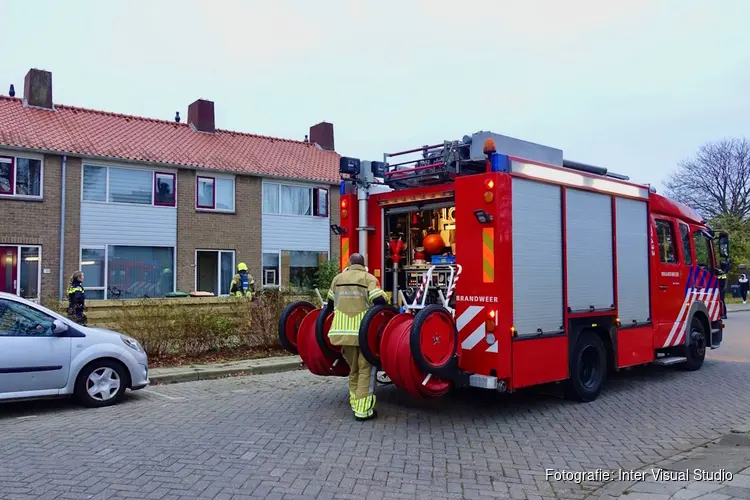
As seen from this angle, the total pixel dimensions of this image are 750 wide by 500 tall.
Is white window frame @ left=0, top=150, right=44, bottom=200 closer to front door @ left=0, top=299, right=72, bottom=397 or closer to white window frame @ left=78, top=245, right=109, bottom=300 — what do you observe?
white window frame @ left=78, top=245, right=109, bottom=300

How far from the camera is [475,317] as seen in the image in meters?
6.49

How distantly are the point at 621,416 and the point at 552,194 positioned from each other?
2.61m

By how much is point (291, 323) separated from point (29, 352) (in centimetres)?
299

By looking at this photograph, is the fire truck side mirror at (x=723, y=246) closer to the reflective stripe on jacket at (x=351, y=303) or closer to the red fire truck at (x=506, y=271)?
the red fire truck at (x=506, y=271)

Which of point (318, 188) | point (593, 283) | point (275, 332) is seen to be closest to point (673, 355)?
point (593, 283)

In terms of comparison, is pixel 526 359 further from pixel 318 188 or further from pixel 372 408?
pixel 318 188

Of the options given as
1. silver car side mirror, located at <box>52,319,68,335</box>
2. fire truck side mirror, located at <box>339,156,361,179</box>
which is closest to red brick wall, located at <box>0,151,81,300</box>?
silver car side mirror, located at <box>52,319,68,335</box>

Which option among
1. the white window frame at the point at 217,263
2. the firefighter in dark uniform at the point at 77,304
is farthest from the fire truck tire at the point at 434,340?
the white window frame at the point at 217,263

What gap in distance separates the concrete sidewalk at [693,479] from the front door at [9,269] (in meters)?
18.3

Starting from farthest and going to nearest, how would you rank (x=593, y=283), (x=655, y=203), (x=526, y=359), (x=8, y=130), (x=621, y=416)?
1. (x=8, y=130)
2. (x=655, y=203)
3. (x=593, y=283)
4. (x=621, y=416)
5. (x=526, y=359)

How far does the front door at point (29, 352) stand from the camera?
6812mm

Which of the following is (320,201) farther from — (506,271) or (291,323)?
(506,271)

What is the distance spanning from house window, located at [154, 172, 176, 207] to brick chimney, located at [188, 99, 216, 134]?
450cm

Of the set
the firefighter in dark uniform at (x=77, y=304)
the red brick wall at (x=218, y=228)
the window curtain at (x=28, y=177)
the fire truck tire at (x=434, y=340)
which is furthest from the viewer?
the red brick wall at (x=218, y=228)
